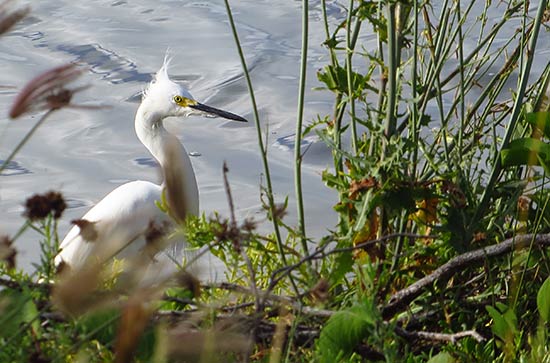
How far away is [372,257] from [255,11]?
5.57 meters

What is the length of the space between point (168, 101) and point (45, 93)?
3.55 meters

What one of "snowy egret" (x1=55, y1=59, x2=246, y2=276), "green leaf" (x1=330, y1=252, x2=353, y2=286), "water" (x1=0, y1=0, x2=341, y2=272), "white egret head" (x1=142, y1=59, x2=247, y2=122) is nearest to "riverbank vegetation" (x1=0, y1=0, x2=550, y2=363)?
"green leaf" (x1=330, y1=252, x2=353, y2=286)

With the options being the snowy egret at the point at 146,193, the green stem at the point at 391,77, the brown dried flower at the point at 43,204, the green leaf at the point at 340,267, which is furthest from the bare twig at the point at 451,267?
the brown dried flower at the point at 43,204

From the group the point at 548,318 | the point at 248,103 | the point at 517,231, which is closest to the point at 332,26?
the point at 248,103

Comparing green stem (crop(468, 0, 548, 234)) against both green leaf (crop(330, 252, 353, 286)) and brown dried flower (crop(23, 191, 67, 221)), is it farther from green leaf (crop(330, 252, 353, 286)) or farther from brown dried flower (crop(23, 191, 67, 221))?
brown dried flower (crop(23, 191, 67, 221))

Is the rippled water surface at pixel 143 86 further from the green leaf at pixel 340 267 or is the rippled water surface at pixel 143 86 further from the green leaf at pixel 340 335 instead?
the green leaf at pixel 340 335

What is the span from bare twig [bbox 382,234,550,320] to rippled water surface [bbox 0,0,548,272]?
2.53m

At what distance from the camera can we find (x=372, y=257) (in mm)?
2092

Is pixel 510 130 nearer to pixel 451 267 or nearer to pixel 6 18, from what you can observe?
pixel 451 267

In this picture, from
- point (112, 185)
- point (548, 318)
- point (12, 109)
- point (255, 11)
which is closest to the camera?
point (12, 109)

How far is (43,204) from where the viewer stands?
1.09m

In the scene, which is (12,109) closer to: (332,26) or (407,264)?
(407,264)

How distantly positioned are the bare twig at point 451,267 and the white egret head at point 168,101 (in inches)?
104

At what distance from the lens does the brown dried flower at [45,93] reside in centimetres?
103
